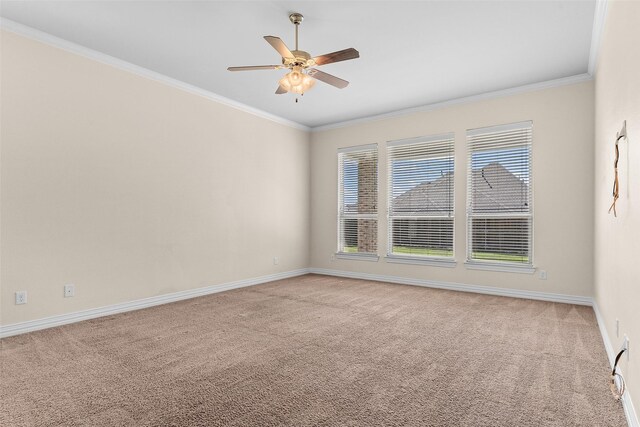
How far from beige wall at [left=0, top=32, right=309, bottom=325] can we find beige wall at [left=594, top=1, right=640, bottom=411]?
460 cm

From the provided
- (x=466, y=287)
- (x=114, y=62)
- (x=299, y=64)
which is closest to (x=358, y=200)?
(x=466, y=287)

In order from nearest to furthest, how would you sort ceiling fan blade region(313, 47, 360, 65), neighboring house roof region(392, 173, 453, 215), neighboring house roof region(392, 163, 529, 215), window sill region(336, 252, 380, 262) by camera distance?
ceiling fan blade region(313, 47, 360, 65), neighboring house roof region(392, 163, 529, 215), neighboring house roof region(392, 173, 453, 215), window sill region(336, 252, 380, 262)

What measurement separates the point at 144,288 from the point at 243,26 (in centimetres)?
325

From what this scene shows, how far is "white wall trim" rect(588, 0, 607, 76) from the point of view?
9.98 ft

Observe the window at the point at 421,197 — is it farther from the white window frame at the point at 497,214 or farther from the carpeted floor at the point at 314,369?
the carpeted floor at the point at 314,369

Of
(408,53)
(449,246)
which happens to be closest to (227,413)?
(408,53)

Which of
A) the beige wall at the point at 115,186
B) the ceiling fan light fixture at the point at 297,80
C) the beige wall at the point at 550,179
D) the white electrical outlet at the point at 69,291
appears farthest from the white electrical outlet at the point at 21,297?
the beige wall at the point at 550,179

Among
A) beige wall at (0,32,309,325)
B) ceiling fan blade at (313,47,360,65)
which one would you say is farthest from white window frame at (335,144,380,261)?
ceiling fan blade at (313,47,360,65)

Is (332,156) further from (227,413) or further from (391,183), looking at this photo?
(227,413)

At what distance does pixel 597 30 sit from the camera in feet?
11.2

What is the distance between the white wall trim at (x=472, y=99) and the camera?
15.1 ft

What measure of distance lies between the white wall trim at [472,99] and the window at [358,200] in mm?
497

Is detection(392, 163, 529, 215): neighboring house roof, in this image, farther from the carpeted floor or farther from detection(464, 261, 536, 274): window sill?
the carpeted floor

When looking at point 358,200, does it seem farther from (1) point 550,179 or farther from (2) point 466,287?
(1) point 550,179
